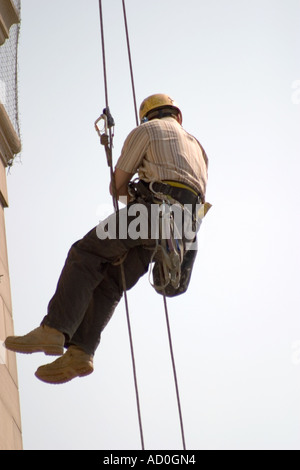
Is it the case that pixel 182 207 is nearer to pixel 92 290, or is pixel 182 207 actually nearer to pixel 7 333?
pixel 92 290

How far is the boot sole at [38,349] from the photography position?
27.7 ft

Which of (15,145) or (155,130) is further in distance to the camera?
(15,145)

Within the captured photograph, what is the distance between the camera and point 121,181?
Result: 8844mm

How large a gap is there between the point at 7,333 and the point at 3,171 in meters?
1.62

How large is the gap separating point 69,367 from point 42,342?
390mm

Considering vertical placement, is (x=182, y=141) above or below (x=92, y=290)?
above

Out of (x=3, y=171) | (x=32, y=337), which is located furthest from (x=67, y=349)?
(x=3, y=171)

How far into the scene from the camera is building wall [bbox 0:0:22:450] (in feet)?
33.7

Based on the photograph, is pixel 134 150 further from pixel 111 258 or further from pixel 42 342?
pixel 42 342

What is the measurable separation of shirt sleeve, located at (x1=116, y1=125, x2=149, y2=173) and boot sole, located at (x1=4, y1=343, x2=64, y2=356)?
1332 mm

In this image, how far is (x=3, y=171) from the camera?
455 inches
